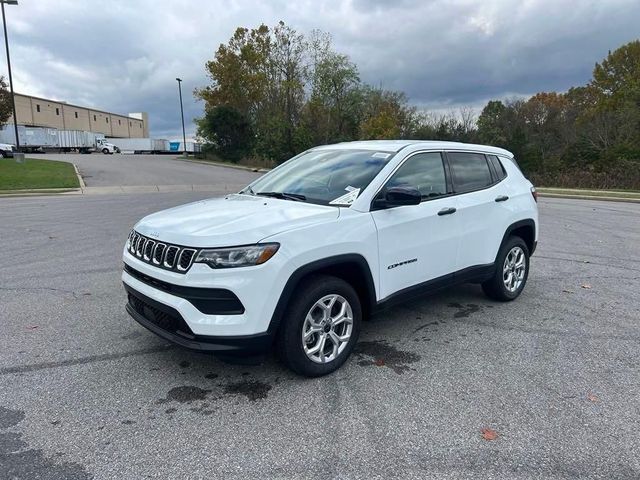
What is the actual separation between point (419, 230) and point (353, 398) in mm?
1585

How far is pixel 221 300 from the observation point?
3.18m

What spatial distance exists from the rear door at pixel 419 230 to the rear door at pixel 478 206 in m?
0.17

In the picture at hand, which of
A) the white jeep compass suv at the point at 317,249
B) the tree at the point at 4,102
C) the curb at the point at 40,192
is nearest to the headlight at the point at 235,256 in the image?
the white jeep compass suv at the point at 317,249

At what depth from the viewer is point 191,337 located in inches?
129

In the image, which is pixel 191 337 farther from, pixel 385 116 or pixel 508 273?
pixel 385 116

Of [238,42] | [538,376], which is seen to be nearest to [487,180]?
[538,376]

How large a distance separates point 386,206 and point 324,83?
3611 centimetres

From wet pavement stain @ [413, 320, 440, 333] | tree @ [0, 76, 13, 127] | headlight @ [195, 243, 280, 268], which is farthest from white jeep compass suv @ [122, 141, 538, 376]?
tree @ [0, 76, 13, 127]

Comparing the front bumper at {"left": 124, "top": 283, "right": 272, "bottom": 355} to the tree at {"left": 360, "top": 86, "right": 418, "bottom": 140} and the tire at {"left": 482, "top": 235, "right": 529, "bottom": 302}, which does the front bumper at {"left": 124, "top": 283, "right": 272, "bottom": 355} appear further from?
the tree at {"left": 360, "top": 86, "right": 418, "bottom": 140}

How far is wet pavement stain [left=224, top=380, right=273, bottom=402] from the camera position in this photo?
136 inches

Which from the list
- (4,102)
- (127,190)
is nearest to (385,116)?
(127,190)

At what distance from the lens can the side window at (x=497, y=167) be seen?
17.9 ft

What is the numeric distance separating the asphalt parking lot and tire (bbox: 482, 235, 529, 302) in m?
0.14

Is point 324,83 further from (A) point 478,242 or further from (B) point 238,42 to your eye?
(A) point 478,242
